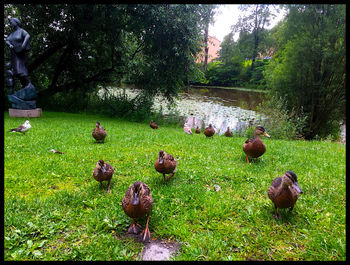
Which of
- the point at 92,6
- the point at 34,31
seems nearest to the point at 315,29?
the point at 92,6

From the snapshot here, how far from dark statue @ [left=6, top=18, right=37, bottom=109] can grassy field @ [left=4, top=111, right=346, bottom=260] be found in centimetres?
675

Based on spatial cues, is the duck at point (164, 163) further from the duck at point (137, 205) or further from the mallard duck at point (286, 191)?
the mallard duck at point (286, 191)

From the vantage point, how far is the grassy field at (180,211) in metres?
2.15

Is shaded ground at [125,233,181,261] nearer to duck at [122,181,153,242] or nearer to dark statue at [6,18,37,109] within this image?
duck at [122,181,153,242]

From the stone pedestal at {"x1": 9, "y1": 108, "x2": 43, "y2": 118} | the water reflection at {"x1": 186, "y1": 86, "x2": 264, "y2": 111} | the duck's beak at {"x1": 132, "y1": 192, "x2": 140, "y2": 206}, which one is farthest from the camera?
the water reflection at {"x1": 186, "y1": 86, "x2": 264, "y2": 111}

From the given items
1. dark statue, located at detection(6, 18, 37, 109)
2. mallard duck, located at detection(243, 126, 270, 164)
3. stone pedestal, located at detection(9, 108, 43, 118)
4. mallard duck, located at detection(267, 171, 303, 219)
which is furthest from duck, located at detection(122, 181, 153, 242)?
dark statue, located at detection(6, 18, 37, 109)

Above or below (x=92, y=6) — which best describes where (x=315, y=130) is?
below

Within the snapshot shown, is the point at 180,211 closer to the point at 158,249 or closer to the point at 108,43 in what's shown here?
the point at 158,249

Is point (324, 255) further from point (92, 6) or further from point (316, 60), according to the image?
point (92, 6)

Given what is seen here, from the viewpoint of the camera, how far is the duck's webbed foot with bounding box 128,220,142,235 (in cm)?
235

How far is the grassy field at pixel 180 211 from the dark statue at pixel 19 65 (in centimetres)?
675

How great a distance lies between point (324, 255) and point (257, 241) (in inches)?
24.6

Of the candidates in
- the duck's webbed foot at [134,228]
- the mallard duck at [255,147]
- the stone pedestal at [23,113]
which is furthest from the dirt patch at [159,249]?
the stone pedestal at [23,113]

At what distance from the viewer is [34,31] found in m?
12.3
